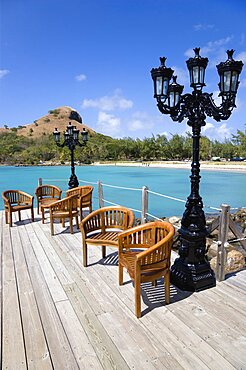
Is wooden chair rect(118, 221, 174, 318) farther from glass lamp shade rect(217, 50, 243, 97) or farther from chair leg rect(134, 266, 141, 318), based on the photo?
glass lamp shade rect(217, 50, 243, 97)

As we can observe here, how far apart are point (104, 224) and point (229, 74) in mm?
2202

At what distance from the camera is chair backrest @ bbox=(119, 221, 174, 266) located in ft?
7.09

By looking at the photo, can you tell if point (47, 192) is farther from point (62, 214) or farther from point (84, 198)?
point (62, 214)

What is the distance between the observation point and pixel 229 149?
176ft

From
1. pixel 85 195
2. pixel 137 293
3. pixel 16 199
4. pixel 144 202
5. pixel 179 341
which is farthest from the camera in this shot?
pixel 16 199

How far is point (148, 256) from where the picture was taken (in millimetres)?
2139

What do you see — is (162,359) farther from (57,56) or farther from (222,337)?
(57,56)

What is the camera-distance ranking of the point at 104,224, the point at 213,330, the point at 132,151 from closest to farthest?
1. the point at 213,330
2. the point at 104,224
3. the point at 132,151

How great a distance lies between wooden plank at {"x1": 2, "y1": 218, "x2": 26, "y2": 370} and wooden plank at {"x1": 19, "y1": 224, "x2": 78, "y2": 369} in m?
0.18

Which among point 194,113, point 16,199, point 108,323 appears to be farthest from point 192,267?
point 16,199

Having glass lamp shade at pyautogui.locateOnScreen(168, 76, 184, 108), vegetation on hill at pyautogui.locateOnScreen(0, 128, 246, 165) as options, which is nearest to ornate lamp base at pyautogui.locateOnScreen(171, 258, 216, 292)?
glass lamp shade at pyautogui.locateOnScreen(168, 76, 184, 108)

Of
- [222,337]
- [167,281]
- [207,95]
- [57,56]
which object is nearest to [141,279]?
[167,281]

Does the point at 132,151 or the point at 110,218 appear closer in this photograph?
the point at 110,218

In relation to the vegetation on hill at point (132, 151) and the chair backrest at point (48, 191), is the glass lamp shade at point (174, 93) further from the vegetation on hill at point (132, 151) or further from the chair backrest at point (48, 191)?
the vegetation on hill at point (132, 151)
